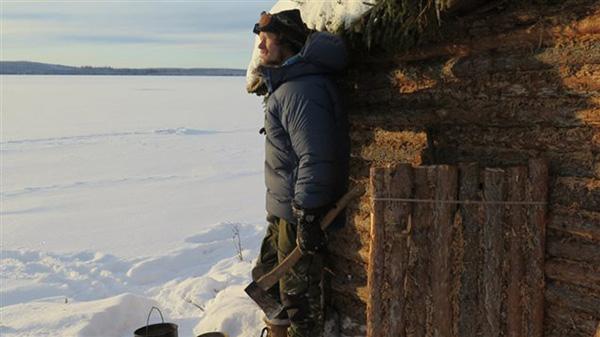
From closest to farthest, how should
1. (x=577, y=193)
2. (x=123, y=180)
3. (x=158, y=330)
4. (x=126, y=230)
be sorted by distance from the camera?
1. (x=577, y=193)
2. (x=158, y=330)
3. (x=126, y=230)
4. (x=123, y=180)

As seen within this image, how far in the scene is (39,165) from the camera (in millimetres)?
17688

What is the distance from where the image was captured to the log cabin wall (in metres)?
3.16

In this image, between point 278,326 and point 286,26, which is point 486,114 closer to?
point 286,26

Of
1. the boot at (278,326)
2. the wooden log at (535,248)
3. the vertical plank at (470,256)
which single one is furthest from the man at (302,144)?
the wooden log at (535,248)

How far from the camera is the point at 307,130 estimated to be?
364 centimetres

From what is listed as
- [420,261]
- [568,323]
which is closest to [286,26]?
[420,261]

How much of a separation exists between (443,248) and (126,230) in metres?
8.50

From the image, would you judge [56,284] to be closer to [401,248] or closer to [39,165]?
[401,248]

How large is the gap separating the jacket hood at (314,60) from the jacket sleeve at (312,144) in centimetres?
17

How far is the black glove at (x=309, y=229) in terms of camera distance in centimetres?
375

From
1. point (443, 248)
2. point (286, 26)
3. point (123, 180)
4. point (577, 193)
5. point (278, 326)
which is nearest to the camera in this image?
point (577, 193)

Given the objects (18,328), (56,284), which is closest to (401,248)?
(18,328)

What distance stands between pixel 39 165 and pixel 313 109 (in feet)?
52.4

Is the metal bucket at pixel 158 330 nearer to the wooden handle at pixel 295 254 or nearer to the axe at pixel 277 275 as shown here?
the axe at pixel 277 275
